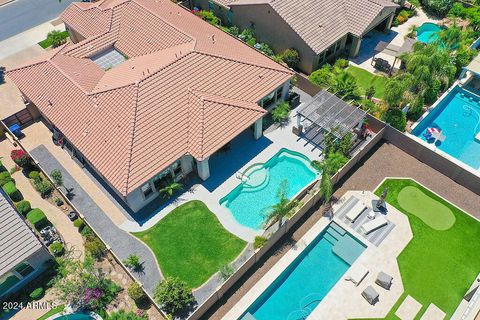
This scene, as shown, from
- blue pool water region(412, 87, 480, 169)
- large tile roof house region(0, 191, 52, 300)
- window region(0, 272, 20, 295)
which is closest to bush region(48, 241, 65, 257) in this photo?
large tile roof house region(0, 191, 52, 300)

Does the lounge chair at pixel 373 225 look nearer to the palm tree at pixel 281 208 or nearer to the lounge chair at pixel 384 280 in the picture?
the lounge chair at pixel 384 280

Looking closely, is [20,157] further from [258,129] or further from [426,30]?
[426,30]

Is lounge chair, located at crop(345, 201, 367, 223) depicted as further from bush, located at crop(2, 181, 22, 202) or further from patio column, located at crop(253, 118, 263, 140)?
bush, located at crop(2, 181, 22, 202)

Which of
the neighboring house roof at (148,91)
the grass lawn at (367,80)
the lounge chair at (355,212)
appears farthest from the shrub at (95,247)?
the grass lawn at (367,80)

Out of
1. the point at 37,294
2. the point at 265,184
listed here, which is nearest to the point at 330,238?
the point at 265,184

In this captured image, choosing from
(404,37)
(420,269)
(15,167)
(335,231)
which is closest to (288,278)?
(335,231)

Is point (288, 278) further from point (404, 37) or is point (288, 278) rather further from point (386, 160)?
point (404, 37)
